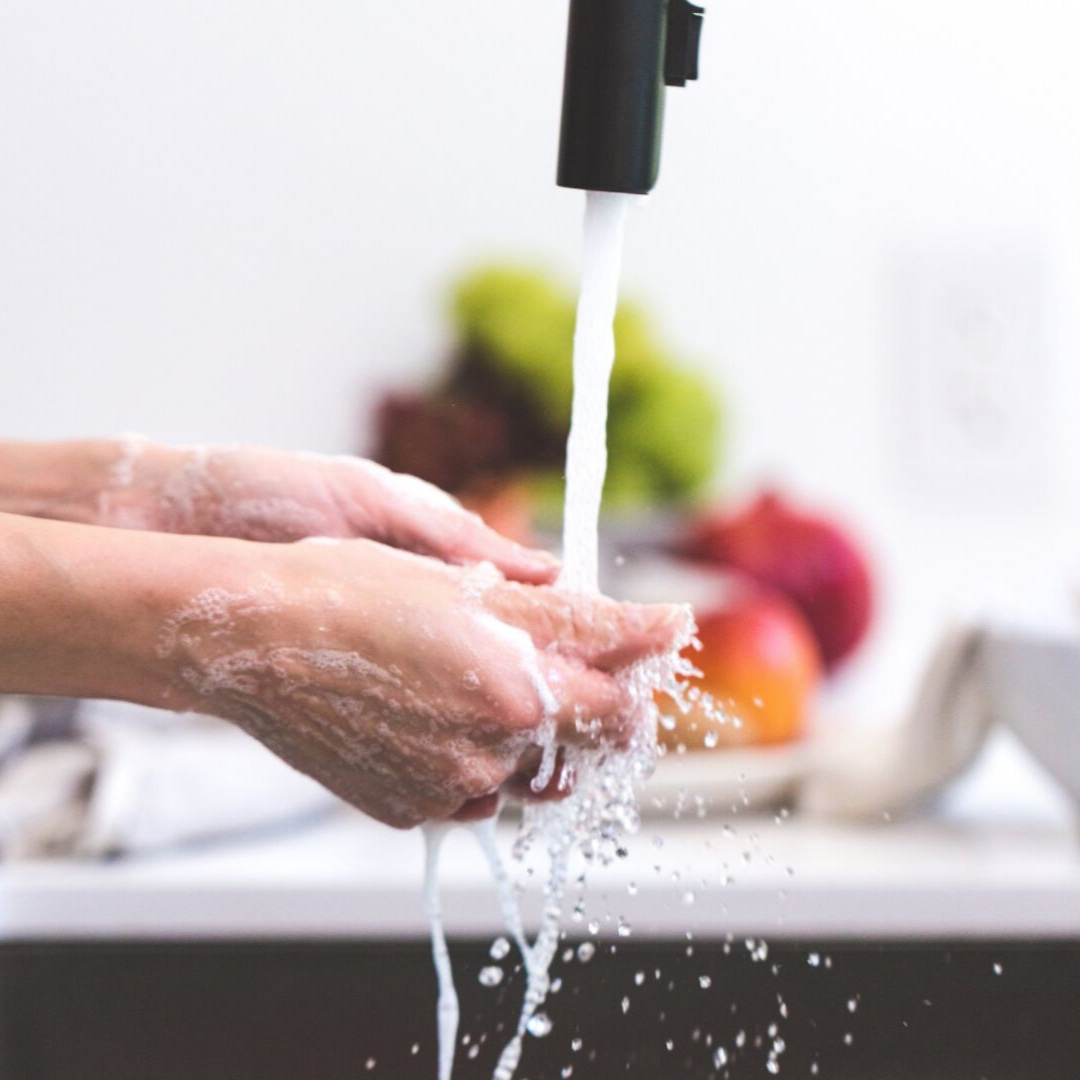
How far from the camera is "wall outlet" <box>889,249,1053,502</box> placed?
114 cm

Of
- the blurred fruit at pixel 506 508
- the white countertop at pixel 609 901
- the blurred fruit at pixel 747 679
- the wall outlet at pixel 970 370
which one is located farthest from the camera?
the wall outlet at pixel 970 370

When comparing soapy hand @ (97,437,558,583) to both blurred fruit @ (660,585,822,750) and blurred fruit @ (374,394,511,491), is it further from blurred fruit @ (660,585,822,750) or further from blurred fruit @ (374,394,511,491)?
blurred fruit @ (374,394,511,491)

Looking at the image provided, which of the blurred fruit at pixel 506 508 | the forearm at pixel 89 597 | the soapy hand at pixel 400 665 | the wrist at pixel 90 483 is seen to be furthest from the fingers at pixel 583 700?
the blurred fruit at pixel 506 508

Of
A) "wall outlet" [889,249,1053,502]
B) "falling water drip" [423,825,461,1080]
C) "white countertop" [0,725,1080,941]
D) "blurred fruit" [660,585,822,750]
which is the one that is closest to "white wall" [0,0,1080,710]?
"wall outlet" [889,249,1053,502]

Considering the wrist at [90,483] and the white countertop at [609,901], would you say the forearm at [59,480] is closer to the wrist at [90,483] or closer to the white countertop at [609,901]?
the wrist at [90,483]

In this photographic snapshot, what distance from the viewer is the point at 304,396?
3.65 feet

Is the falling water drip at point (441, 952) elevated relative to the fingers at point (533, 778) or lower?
lower

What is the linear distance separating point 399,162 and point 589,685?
Result: 75 cm

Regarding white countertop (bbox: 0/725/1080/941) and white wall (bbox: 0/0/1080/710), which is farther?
white wall (bbox: 0/0/1080/710)

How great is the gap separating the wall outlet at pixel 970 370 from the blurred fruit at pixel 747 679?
0.41m

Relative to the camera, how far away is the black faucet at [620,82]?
0.39 m

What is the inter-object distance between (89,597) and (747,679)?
442mm

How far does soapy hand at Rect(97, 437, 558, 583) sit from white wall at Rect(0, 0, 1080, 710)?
54 cm

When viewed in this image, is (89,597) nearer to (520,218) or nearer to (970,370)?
(520,218)
